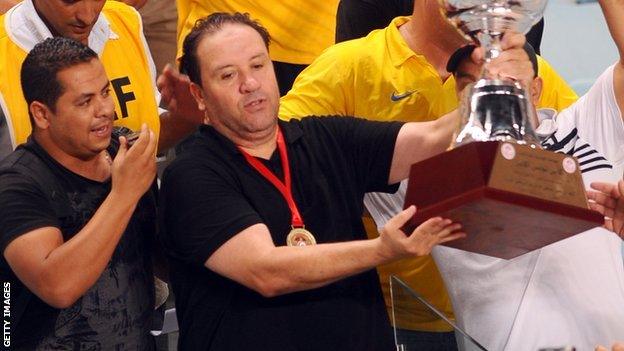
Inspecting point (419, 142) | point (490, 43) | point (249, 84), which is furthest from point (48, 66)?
point (490, 43)

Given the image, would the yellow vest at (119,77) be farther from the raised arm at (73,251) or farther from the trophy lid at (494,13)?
the trophy lid at (494,13)

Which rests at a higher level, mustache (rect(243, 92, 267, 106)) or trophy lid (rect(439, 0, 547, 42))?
trophy lid (rect(439, 0, 547, 42))

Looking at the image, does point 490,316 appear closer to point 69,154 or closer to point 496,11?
point 496,11

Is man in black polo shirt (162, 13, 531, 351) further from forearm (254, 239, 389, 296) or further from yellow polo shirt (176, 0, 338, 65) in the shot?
yellow polo shirt (176, 0, 338, 65)

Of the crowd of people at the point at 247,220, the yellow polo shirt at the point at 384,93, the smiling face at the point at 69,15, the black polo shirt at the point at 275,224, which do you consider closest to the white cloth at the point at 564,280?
the crowd of people at the point at 247,220

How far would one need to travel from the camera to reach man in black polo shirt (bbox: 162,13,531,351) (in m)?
2.53

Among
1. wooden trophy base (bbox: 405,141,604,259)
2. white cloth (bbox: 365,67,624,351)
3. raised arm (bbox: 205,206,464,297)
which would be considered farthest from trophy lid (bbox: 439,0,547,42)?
white cloth (bbox: 365,67,624,351)

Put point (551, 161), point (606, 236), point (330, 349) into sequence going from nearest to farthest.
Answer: point (551, 161) → point (330, 349) → point (606, 236)

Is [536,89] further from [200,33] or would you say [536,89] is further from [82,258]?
[82,258]

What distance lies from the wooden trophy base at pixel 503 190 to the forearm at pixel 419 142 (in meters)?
0.45

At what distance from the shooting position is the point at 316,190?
2717mm

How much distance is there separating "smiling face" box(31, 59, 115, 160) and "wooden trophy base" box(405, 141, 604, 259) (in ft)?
2.69

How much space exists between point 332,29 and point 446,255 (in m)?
1.31

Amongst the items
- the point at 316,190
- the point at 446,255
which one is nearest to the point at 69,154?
the point at 316,190
